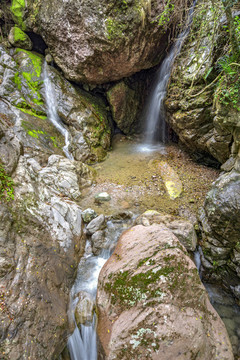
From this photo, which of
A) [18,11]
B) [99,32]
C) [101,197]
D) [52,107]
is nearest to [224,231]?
[101,197]

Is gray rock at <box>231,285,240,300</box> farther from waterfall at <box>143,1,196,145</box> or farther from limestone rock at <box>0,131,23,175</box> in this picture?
waterfall at <box>143,1,196,145</box>

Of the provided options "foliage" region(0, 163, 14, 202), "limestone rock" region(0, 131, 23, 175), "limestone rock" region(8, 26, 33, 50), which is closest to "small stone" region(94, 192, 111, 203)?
"limestone rock" region(0, 131, 23, 175)

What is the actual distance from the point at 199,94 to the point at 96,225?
5662 mm

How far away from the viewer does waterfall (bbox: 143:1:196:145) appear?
27.4 feet

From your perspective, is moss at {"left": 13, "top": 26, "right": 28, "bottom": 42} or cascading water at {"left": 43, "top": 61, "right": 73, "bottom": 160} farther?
moss at {"left": 13, "top": 26, "right": 28, "bottom": 42}

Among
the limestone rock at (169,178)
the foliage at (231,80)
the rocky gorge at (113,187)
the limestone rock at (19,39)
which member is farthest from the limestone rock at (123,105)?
the foliage at (231,80)

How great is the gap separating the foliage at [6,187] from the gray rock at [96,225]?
2.06 meters

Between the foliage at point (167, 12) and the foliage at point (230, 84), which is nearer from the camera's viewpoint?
the foliage at point (230, 84)

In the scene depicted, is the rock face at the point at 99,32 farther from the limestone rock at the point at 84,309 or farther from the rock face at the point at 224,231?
the limestone rock at the point at 84,309

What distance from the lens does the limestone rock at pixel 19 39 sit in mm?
→ 8148

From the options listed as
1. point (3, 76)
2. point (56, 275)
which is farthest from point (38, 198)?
point (3, 76)

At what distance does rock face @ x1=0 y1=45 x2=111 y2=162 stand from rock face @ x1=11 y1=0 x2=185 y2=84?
98 cm

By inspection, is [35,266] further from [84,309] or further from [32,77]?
[32,77]

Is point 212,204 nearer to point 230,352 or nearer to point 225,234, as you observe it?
point 225,234
